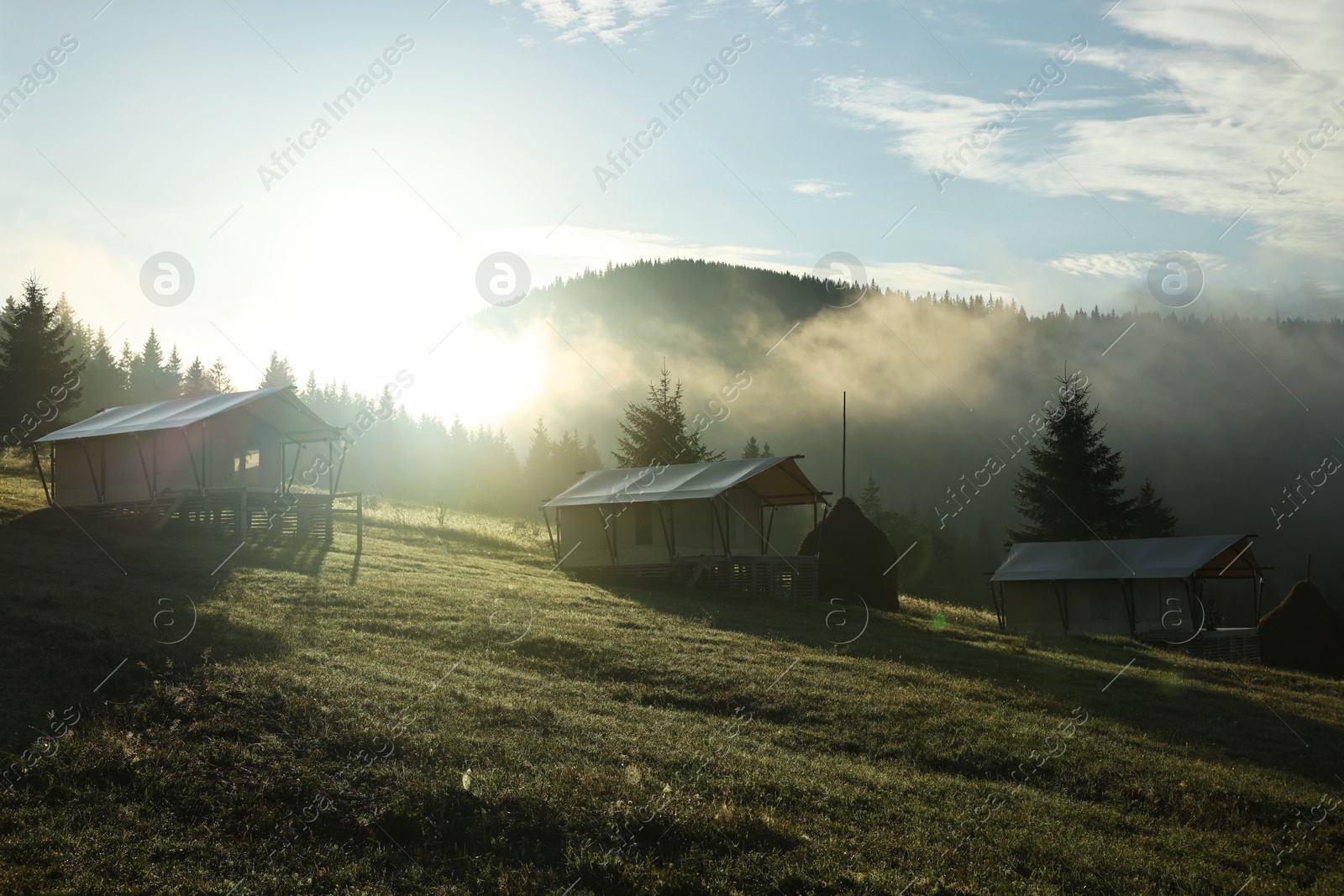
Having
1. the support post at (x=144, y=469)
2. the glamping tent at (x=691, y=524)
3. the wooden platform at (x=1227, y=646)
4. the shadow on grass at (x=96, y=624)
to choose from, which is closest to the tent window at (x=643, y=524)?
the glamping tent at (x=691, y=524)

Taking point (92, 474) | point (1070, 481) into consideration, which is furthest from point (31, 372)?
point (1070, 481)

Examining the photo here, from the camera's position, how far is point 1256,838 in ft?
32.6

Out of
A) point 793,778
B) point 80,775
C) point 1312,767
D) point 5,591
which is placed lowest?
point 1312,767

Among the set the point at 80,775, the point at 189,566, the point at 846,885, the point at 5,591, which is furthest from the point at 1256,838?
the point at 189,566

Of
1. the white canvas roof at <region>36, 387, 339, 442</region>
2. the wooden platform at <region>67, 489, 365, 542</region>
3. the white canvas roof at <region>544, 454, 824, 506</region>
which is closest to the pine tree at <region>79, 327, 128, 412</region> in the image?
the white canvas roof at <region>36, 387, 339, 442</region>

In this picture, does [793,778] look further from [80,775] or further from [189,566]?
[189,566]

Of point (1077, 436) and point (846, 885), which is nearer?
point (846, 885)

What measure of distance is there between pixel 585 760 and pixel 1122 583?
31.2 m

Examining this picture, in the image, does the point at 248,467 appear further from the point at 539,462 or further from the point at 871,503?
the point at 871,503

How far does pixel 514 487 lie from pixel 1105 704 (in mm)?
86932

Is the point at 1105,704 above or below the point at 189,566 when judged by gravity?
below

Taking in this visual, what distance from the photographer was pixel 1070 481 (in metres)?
56.3

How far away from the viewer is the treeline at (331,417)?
45.3 m

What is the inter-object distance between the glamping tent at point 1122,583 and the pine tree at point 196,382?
68781 mm
